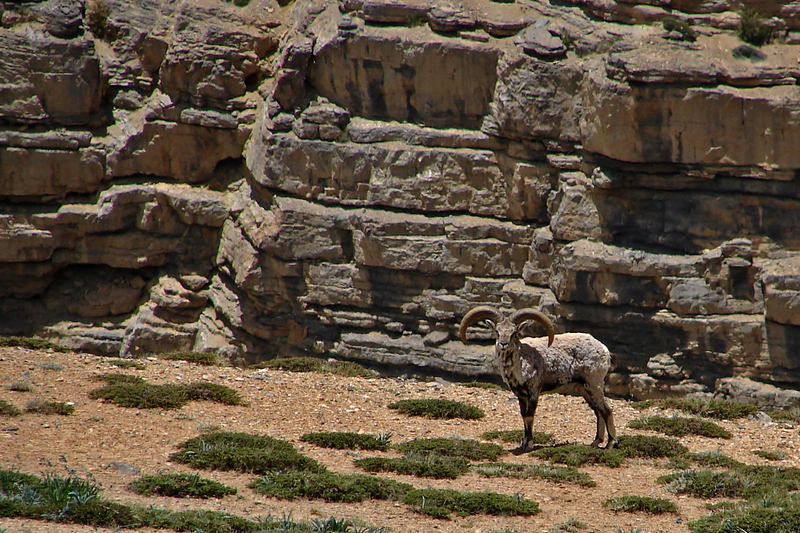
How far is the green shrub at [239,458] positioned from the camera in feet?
42.7

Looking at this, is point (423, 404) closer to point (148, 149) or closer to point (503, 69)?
point (503, 69)

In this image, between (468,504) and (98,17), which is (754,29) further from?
(98,17)

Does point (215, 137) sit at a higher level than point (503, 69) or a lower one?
lower

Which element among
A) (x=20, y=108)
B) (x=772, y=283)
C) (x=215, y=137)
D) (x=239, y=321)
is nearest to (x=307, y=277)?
(x=239, y=321)

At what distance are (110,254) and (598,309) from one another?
24.6 m

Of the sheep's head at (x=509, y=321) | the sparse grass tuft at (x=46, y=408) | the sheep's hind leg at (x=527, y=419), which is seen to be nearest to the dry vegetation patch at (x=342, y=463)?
the sparse grass tuft at (x=46, y=408)

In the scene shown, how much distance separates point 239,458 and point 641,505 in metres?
6.23

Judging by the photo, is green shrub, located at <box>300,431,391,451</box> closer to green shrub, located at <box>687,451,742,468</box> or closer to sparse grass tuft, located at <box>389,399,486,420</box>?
sparse grass tuft, located at <box>389,399,486,420</box>

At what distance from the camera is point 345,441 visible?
15.1 meters

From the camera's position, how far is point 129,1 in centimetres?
A: 4253

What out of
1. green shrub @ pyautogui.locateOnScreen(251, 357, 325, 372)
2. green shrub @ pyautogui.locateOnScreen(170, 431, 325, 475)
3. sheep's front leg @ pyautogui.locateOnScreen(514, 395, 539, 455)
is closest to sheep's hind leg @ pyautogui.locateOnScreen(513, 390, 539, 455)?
sheep's front leg @ pyautogui.locateOnScreen(514, 395, 539, 455)

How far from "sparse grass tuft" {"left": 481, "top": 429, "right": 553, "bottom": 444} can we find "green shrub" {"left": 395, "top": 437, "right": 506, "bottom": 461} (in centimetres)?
83

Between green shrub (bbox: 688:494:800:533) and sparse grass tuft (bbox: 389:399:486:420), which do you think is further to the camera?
sparse grass tuft (bbox: 389:399:486:420)

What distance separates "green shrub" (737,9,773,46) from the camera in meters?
32.7
